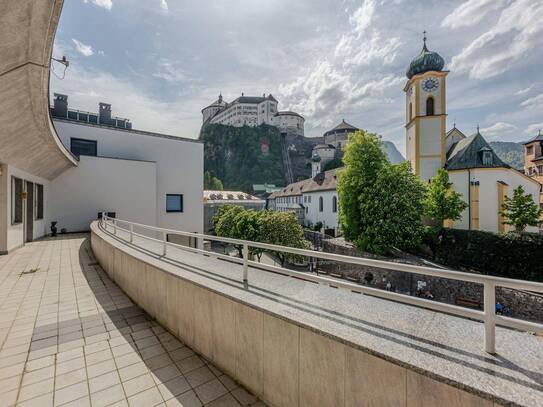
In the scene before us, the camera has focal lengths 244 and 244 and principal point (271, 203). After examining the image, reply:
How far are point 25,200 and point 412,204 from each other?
2261 cm

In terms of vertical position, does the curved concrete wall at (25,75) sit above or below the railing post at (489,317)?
above

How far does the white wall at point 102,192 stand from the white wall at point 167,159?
65.6 inches

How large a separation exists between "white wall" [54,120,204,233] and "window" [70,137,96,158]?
0.27 metres

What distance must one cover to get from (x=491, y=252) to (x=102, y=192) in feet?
85.4

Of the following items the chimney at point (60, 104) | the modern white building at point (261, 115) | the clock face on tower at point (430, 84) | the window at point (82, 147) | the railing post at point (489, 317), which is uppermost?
the modern white building at point (261, 115)

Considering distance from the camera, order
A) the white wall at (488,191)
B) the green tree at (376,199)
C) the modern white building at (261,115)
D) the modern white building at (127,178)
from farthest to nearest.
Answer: the modern white building at (261,115) < the white wall at (488,191) < the green tree at (376,199) < the modern white building at (127,178)

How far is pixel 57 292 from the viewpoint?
4.97 metres

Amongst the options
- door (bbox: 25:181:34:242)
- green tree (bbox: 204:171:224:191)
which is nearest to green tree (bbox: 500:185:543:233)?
door (bbox: 25:181:34:242)

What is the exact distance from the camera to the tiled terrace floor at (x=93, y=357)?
7.74ft

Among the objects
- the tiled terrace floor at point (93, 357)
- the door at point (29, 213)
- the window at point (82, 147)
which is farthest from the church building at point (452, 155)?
the door at point (29, 213)

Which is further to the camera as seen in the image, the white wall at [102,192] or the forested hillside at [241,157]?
the forested hillside at [241,157]

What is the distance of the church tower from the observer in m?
27.4

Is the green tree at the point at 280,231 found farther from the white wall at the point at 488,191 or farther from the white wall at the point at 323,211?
the white wall at the point at 488,191

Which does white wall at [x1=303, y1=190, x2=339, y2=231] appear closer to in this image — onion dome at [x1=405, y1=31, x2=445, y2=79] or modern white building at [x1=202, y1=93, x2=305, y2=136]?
onion dome at [x1=405, y1=31, x2=445, y2=79]
